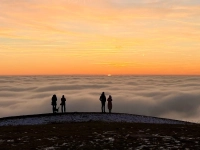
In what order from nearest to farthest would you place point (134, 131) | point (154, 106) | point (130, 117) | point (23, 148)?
point (23, 148) → point (134, 131) → point (130, 117) → point (154, 106)

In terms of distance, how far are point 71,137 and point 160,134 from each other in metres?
6.17

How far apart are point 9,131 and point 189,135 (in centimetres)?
1337

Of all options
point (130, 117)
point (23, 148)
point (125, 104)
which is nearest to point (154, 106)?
point (125, 104)

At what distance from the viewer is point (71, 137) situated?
1697 centimetres

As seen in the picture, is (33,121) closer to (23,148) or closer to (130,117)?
(130,117)

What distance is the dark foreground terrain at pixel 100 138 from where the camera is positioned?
569 inches

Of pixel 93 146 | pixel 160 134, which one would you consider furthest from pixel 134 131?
pixel 93 146

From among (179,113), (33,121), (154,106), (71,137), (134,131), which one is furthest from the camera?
(154,106)

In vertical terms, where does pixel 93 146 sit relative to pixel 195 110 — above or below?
above

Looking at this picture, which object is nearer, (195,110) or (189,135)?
(189,135)

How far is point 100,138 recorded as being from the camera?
53.5 ft

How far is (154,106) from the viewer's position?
8175 centimetres

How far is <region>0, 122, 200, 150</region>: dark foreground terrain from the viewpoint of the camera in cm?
1446

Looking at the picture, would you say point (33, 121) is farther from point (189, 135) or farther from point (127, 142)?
point (189, 135)
